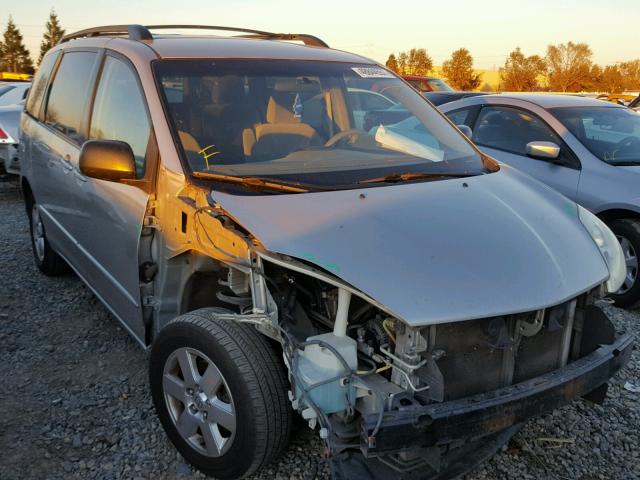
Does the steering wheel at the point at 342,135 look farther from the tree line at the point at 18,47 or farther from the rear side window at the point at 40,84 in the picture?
the tree line at the point at 18,47

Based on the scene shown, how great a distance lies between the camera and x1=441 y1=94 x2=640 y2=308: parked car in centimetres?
484

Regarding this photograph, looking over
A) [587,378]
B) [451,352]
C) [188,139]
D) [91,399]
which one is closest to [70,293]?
[91,399]

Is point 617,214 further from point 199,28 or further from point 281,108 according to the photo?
point 199,28

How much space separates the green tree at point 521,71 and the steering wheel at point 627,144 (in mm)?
41243

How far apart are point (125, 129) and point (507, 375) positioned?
7.46ft

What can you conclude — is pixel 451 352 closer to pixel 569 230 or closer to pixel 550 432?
pixel 569 230

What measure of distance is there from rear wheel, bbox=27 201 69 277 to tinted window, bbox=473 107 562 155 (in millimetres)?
4091

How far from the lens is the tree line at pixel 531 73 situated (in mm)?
44531

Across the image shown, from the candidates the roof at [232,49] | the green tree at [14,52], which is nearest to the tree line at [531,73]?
the roof at [232,49]

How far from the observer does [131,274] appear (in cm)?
310

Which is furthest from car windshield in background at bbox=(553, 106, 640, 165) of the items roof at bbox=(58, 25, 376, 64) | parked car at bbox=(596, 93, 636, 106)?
parked car at bbox=(596, 93, 636, 106)

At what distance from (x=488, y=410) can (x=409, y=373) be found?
306 millimetres

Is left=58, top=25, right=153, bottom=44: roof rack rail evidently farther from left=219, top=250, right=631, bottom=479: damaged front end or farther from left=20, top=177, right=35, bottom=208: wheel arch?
left=219, top=250, right=631, bottom=479: damaged front end

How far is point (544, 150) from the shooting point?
522cm
